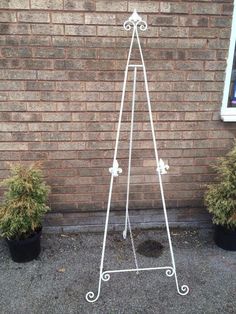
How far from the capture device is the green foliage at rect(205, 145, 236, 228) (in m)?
3.26

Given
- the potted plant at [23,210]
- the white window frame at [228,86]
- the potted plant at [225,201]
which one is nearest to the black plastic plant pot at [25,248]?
the potted plant at [23,210]

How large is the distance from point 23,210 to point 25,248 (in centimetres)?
39

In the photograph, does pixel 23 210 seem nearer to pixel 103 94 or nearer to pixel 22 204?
pixel 22 204

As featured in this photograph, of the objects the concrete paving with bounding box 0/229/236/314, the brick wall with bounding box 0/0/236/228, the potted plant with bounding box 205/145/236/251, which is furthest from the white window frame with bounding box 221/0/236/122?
the concrete paving with bounding box 0/229/236/314

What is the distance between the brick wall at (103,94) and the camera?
310cm

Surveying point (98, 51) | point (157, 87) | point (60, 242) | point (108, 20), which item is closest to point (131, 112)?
point (157, 87)

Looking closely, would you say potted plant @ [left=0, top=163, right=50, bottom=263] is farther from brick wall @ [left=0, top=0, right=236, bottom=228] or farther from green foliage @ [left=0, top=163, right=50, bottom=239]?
brick wall @ [left=0, top=0, right=236, bottom=228]

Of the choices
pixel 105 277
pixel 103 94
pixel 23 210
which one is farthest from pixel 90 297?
pixel 103 94

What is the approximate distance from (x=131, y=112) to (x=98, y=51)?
26.7 inches

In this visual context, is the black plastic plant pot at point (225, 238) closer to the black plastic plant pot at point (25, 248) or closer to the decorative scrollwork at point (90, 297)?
the decorative scrollwork at point (90, 297)

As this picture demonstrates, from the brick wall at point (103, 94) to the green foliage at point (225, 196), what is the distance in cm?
31

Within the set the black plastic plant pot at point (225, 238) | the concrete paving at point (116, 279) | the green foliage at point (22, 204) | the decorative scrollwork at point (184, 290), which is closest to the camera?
the concrete paving at point (116, 279)

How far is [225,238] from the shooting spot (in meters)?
3.43

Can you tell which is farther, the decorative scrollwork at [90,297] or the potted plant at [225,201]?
the potted plant at [225,201]
